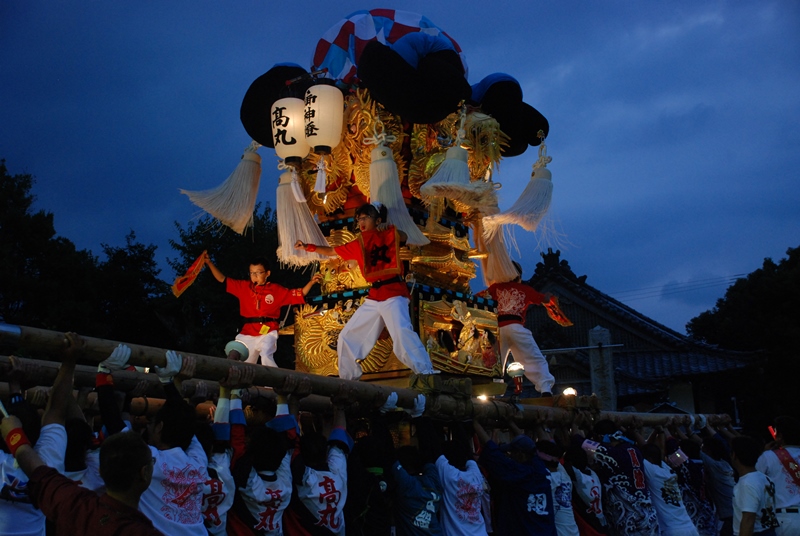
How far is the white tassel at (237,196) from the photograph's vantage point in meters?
8.73

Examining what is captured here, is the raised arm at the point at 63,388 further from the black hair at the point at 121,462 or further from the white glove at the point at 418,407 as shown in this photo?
the white glove at the point at 418,407

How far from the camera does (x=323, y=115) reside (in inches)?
328

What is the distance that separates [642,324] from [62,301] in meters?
16.9

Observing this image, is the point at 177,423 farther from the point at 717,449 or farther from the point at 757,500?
the point at 717,449

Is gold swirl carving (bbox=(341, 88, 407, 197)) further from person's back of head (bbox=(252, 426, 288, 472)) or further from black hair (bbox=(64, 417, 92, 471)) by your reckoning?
black hair (bbox=(64, 417, 92, 471))

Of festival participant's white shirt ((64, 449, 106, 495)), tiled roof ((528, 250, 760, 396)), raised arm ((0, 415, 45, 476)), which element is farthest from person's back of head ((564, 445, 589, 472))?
tiled roof ((528, 250, 760, 396))

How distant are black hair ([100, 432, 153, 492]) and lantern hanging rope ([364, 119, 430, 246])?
203 inches

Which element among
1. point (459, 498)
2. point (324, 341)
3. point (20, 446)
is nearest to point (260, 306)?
Result: point (324, 341)

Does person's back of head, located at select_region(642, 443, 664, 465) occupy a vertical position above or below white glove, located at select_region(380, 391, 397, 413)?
below

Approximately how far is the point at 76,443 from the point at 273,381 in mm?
1404

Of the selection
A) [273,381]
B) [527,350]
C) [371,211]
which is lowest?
[273,381]

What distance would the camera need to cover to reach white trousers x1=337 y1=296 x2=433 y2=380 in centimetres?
738

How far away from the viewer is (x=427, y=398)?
6371mm

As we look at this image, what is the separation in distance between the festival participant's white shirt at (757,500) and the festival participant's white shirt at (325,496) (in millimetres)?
3018
